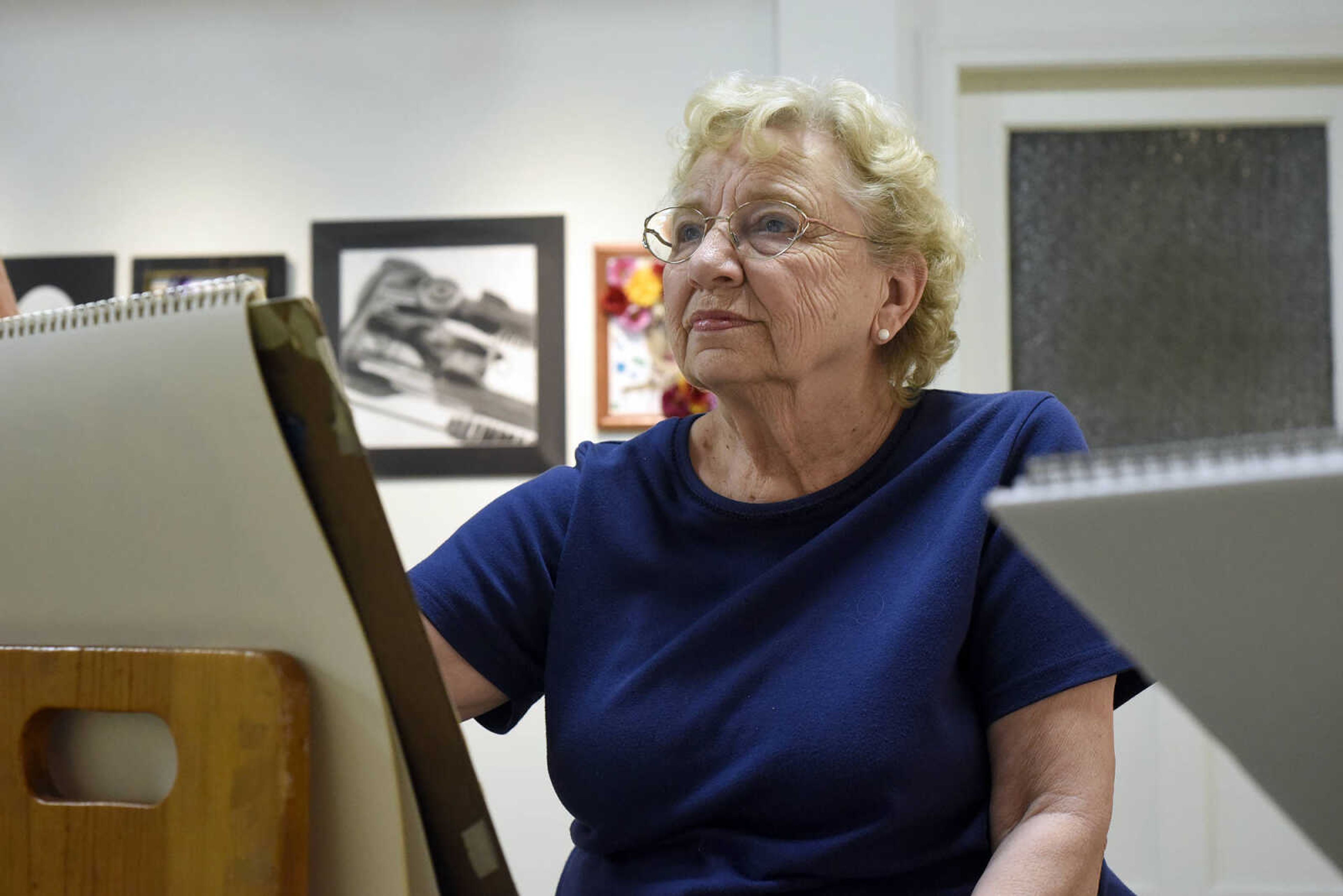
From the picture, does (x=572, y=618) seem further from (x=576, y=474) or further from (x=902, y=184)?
(x=902, y=184)

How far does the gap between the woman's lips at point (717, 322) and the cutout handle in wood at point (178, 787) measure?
0.75 m

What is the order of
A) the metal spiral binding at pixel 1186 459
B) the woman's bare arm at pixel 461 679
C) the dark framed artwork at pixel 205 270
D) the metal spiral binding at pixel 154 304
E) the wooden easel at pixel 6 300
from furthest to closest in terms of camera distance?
the dark framed artwork at pixel 205 270 → the woman's bare arm at pixel 461 679 → the wooden easel at pixel 6 300 → the metal spiral binding at pixel 154 304 → the metal spiral binding at pixel 1186 459

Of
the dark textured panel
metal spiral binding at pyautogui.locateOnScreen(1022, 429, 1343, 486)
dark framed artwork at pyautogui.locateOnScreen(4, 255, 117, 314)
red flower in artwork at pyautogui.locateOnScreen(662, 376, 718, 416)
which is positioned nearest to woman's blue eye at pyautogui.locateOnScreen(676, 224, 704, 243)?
metal spiral binding at pyautogui.locateOnScreen(1022, 429, 1343, 486)

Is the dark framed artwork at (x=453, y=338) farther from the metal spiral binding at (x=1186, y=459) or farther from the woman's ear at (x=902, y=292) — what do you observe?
the metal spiral binding at (x=1186, y=459)

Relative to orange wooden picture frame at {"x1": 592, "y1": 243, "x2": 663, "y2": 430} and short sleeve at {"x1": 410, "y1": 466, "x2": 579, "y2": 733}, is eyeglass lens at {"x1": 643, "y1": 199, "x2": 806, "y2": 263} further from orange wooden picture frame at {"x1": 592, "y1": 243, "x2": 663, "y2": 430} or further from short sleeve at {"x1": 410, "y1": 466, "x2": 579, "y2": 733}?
orange wooden picture frame at {"x1": 592, "y1": 243, "x2": 663, "y2": 430}

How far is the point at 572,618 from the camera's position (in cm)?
114

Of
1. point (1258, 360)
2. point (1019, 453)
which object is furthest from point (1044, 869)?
point (1258, 360)

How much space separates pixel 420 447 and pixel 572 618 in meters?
1.94

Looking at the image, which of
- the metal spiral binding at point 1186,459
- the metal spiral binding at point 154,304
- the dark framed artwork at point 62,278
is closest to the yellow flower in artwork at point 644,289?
the dark framed artwork at point 62,278

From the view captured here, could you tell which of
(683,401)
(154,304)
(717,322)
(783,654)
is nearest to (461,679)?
(783,654)

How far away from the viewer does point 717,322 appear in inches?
47.9

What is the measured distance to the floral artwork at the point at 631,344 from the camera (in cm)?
294

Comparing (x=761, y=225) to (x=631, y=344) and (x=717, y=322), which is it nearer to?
(x=717, y=322)

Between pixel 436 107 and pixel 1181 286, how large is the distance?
2.02 m
